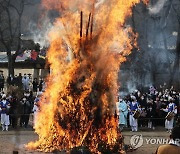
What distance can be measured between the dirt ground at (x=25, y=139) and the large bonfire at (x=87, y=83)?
1.01 m

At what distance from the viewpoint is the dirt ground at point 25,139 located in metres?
14.7

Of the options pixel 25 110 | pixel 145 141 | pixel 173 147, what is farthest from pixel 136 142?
pixel 173 147

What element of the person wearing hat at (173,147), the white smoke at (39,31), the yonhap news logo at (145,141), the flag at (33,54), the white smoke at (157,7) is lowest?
the yonhap news logo at (145,141)

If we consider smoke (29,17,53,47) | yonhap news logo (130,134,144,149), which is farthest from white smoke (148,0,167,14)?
yonhap news logo (130,134,144,149)

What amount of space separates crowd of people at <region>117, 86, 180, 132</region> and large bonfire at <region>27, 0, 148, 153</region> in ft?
19.1

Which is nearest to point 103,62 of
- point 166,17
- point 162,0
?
point 162,0

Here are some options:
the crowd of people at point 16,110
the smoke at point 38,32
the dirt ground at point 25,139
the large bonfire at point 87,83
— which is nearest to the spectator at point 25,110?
the crowd of people at point 16,110

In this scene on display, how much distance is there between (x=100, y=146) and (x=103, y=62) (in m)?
2.74

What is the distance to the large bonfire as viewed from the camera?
45.6ft

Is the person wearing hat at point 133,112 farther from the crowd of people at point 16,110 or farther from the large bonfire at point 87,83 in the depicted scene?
the large bonfire at point 87,83

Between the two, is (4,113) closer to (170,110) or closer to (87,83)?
(87,83)

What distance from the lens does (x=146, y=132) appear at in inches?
774

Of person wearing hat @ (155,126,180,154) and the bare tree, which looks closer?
person wearing hat @ (155,126,180,154)

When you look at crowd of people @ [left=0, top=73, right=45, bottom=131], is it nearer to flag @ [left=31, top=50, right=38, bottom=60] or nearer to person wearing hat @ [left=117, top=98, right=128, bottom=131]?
person wearing hat @ [left=117, top=98, right=128, bottom=131]
